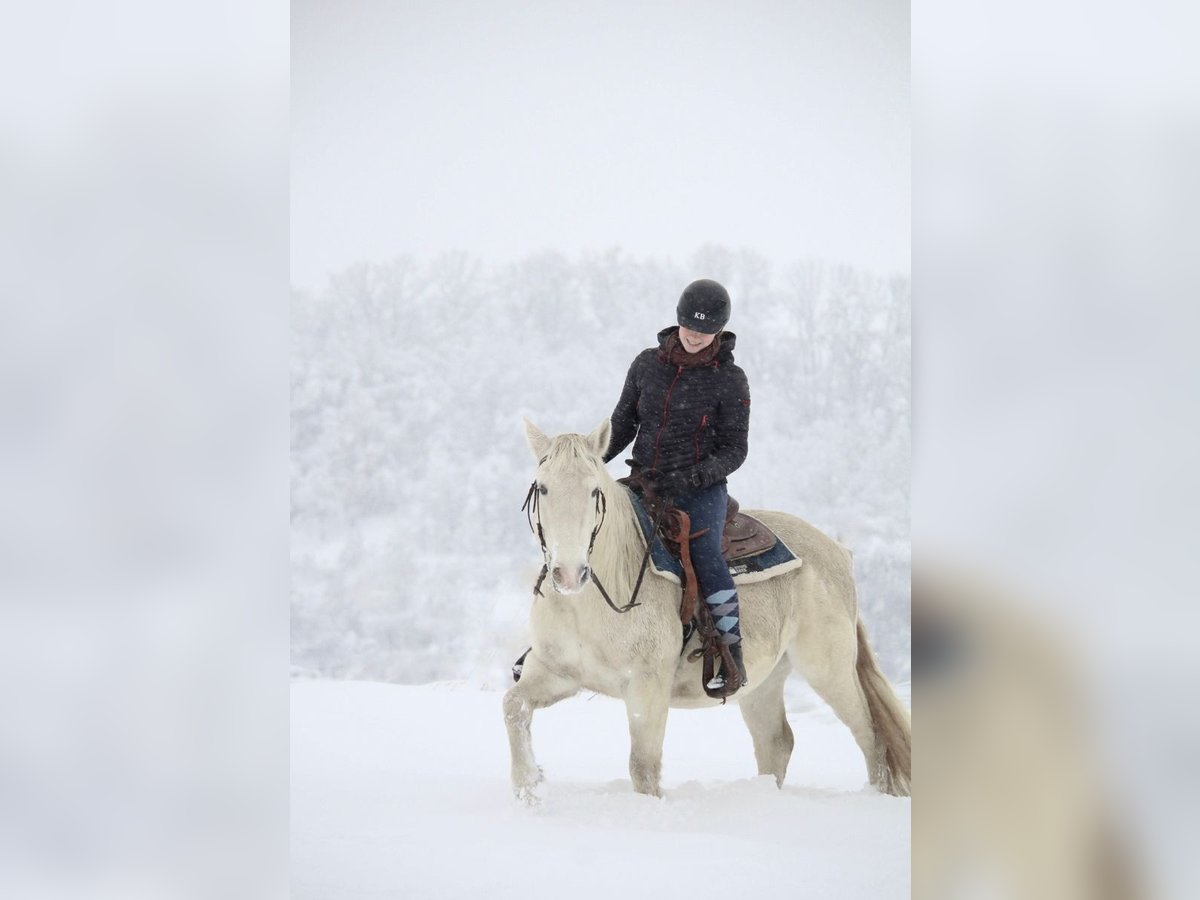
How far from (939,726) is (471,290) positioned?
4.53m

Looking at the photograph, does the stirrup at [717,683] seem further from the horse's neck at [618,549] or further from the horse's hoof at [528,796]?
the horse's hoof at [528,796]

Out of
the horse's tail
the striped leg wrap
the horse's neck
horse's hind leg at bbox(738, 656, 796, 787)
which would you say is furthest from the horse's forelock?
the horse's tail

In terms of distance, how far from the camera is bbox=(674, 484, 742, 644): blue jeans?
2.64 m

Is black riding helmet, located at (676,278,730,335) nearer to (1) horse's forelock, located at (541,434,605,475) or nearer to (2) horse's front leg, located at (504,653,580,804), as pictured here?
(1) horse's forelock, located at (541,434,605,475)

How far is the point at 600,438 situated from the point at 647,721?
741 millimetres

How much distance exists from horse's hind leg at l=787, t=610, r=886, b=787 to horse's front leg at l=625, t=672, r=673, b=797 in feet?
2.00

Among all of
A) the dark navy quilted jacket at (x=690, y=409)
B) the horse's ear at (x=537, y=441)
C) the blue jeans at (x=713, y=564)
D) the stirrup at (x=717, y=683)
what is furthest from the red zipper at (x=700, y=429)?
the stirrup at (x=717, y=683)

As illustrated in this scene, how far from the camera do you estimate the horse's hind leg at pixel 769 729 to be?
10.5 ft

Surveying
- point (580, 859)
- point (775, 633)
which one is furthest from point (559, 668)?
point (775, 633)

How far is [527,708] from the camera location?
258 centimetres

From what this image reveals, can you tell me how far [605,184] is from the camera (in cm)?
499

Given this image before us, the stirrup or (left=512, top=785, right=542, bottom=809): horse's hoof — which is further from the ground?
the stirrup

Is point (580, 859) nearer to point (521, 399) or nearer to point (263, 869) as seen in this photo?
point (263, 869)

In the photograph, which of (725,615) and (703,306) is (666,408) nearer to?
(703,306)
